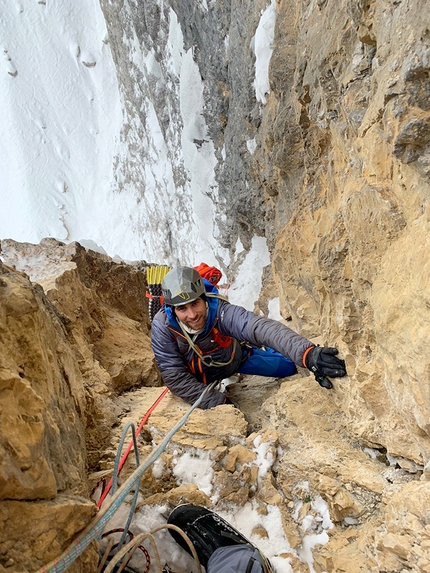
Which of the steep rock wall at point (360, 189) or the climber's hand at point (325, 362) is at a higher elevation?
the steep rock wall at point (360, 189)

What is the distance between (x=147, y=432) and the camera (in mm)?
2795

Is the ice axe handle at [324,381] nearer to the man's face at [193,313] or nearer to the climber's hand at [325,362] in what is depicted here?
the climber's hand at [325,362]

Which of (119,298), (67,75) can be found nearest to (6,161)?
(67,75)

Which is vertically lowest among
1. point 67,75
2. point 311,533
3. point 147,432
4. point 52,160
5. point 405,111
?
point 311,533

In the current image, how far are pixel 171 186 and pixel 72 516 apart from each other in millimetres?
10031

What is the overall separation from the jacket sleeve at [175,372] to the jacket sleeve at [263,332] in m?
0.49

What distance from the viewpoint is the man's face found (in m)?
3.09

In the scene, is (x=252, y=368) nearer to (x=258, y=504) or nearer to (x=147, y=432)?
(x=147, y=432)

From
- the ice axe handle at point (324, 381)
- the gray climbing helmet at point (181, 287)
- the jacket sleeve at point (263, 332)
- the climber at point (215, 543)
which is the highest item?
the gray climbing helmet at point (181, 287)

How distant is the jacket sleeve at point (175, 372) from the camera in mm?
3326

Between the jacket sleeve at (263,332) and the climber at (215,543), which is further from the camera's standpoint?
the jacket sleeve at (263,332)

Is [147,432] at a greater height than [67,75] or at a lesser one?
lesser

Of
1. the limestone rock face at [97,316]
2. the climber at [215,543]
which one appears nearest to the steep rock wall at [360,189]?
the climber at [215,543]

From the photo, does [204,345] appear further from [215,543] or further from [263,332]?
[215,543]
